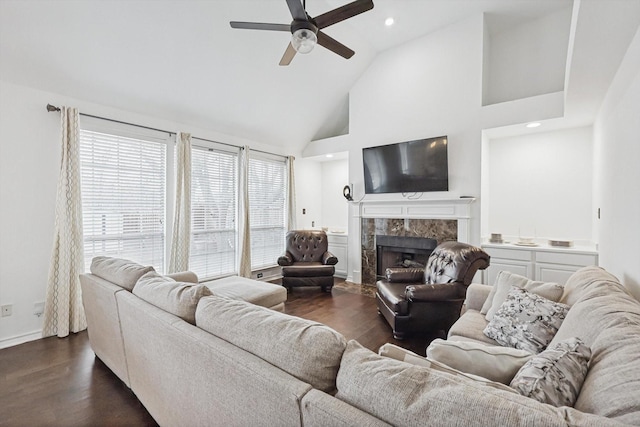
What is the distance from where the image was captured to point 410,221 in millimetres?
4555

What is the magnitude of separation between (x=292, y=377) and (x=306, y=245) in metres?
4.20

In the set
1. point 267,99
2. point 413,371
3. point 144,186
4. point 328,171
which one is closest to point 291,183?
point 328,171

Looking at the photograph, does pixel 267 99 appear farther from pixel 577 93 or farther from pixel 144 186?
pixel 577 93

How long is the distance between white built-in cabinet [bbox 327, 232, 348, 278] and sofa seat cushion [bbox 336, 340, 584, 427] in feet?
15.2

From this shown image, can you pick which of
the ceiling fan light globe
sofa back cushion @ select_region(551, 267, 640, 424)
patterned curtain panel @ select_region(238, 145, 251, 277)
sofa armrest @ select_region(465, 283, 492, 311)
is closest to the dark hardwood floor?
sofa armrest @ select_region(465, 283, 492, 311)

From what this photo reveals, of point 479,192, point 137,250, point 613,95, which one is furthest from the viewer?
point 479,192

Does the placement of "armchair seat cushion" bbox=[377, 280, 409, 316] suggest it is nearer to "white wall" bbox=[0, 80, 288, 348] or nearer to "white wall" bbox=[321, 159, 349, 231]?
"white wall" bbox=[321, 159, 349, 231]

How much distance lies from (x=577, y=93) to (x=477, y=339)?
268 cm

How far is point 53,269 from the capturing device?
9.66 ft

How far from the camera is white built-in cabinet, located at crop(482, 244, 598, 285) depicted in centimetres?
341

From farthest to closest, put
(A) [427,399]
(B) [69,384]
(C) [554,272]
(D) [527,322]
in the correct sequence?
1. (C) [554,272]
2. (B) [69,384]
3. (D) [527,322]
4. (A) [427,399]

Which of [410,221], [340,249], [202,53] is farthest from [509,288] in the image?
[202,53]

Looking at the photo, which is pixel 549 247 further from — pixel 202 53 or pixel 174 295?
pixel 202 53

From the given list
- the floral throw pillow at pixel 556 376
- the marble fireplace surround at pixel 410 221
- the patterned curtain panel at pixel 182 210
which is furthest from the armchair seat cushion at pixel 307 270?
the floral throw pillow at pixel 556 376
